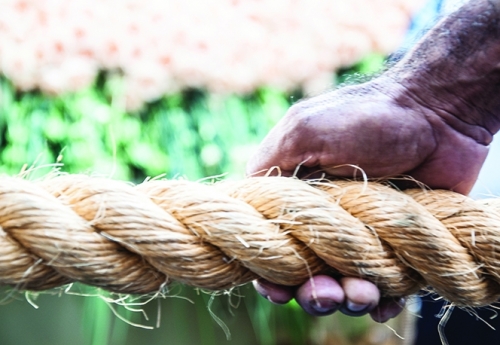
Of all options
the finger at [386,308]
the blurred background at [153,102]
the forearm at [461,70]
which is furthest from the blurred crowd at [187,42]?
the finger at [386,308]

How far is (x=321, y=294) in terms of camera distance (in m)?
0.42

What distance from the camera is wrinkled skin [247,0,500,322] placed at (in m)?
0.46

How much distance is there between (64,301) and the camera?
1039 millimetres

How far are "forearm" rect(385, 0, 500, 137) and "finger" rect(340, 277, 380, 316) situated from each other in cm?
19

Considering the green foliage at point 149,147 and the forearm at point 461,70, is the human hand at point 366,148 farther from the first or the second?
the green foliage at point 149,147

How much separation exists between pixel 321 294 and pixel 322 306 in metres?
0.01

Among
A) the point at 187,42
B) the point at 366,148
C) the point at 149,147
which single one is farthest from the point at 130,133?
the point at 366,148

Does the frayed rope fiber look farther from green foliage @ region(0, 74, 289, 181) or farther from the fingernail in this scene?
green foliage @ region(0, 74, 289, 181)

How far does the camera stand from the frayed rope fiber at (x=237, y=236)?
14.7 inches

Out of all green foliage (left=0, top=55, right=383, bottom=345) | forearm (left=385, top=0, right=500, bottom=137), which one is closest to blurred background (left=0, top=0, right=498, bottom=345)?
green foliage (left=0, top=55, right=383, bottom=345)

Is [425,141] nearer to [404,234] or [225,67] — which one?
[404,234]

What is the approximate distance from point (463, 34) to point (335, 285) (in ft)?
0.90

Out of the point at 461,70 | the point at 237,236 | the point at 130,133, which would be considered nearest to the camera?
the point at 237,236

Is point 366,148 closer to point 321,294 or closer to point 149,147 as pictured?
point 321,294
